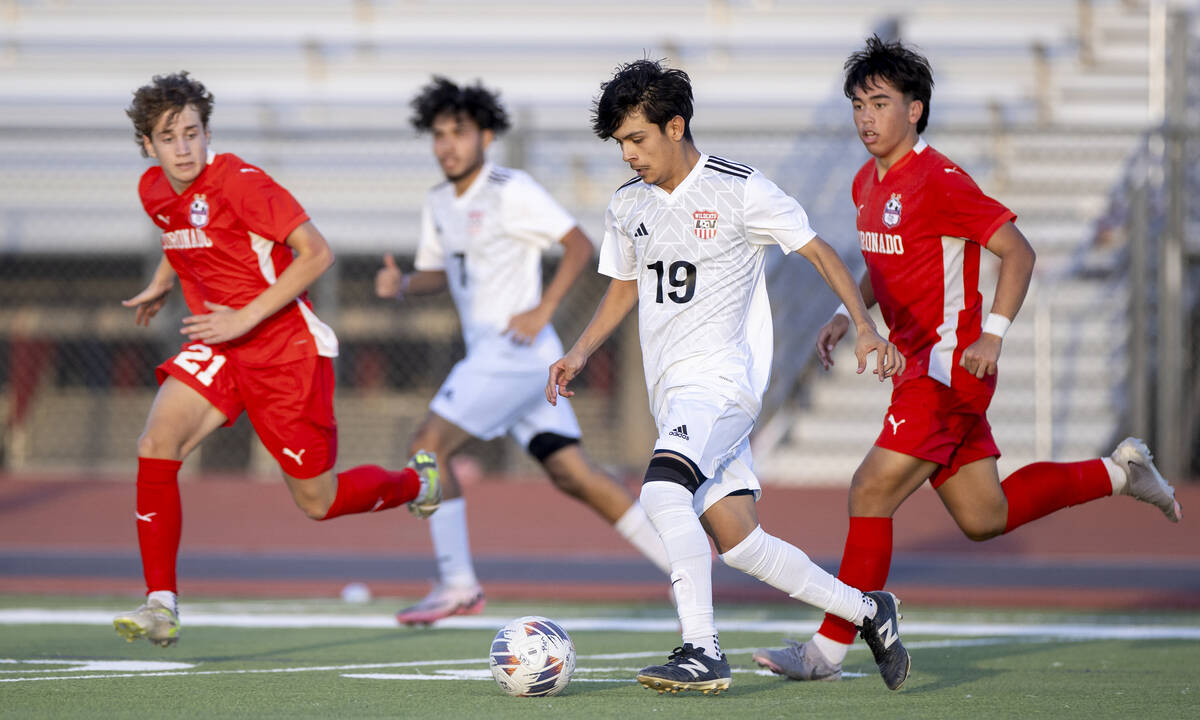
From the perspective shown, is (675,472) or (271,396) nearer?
(675,472)

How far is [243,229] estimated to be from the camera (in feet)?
18.5

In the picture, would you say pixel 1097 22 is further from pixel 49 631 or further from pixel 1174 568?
pixel 49 631

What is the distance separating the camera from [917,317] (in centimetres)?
519

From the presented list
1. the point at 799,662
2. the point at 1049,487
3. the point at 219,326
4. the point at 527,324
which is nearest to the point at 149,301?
the point at 219,326

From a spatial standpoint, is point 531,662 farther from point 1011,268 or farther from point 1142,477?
point 1142,477

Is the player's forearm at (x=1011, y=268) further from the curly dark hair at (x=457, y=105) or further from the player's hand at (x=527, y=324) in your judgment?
the curly dark hair at (x=457, y=105)

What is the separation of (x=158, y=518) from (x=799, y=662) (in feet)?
7.74

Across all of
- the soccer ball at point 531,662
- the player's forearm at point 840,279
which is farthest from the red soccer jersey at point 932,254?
the soccer ball at point 531,662

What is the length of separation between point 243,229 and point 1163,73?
894 centimetres

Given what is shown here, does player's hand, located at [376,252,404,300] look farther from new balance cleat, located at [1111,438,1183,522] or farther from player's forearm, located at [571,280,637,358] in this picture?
new balance cleat, located at [1111,438,1183,522]

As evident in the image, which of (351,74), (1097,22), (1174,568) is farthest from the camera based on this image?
(351,74)

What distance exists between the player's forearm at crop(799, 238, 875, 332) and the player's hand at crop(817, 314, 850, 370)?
0.39 metres

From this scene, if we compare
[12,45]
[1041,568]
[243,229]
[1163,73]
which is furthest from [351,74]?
[243,229]

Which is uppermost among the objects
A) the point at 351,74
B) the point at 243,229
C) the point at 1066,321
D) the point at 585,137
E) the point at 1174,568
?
the point at 351,74
